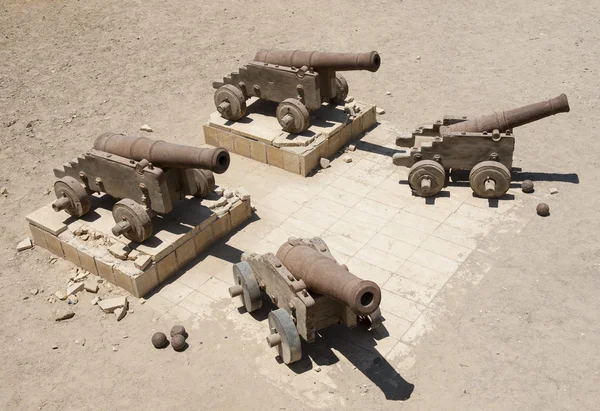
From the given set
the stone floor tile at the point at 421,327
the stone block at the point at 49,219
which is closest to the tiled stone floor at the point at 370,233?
the stone floor tile at the point at 421,327

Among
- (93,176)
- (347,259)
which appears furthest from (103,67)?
(347,259)

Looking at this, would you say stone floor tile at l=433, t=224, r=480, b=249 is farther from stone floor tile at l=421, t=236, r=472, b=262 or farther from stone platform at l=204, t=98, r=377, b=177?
stone platform at l=204, t=98, r=377, b=177

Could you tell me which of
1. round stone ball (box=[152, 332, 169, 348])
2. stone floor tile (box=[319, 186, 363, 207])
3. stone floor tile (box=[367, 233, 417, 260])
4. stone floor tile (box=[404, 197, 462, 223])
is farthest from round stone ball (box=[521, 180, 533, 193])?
round stone ball (box=[152, 332, 169, 348])

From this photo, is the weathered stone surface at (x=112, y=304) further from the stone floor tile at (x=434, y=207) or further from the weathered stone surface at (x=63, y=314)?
the stone floor tile at (x=434, y=207)

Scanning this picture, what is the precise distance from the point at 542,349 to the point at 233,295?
4.18m

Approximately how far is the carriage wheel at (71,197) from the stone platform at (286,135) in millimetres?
3767

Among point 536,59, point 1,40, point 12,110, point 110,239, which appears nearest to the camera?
point 110,239

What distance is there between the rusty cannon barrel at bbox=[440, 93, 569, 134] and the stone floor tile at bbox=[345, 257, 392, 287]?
10.1 feet

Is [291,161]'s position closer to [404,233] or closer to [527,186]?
[404,233]

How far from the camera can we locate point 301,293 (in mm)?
8578

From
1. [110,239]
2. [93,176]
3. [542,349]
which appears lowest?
[542,349]

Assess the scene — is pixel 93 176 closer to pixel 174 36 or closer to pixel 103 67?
pixel 103 67

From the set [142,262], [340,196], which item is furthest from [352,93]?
[142,262]

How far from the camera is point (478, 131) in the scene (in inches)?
480
